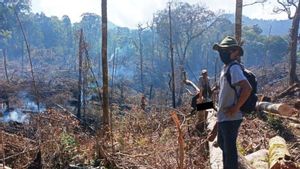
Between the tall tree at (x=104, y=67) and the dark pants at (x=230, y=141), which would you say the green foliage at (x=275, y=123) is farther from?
the dark pants at (x=230, y=141)

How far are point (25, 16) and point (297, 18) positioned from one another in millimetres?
42055

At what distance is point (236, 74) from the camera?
395 centimetres

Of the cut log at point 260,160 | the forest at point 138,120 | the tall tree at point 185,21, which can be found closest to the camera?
the cut log at point 260,160

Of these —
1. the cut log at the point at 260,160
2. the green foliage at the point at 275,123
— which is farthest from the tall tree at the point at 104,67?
the cut log at the point at 260,160

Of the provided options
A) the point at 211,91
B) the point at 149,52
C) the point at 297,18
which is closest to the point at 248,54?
the point at 149,52

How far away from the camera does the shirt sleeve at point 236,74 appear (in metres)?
3.93

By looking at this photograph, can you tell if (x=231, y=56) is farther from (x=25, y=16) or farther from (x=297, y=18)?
(x=25, y=16)

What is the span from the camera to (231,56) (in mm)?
4125

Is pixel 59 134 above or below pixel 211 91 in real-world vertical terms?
below

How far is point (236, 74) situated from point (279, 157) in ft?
6.17

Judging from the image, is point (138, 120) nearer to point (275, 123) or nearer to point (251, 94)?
point (275, 123)

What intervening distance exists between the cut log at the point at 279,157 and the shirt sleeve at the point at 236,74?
159 cm

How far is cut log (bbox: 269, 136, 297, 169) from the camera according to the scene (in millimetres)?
4844

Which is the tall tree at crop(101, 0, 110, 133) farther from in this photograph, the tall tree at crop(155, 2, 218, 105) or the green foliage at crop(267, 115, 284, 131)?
the tall tree at crop(155, 2, 218, 105)
